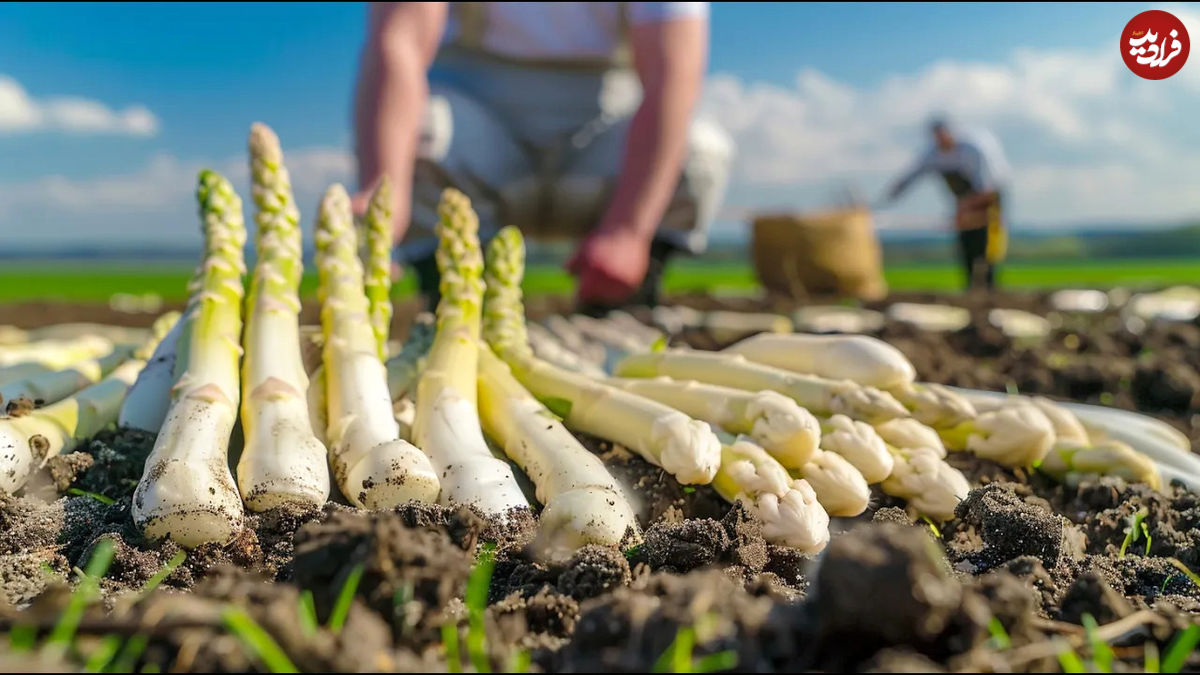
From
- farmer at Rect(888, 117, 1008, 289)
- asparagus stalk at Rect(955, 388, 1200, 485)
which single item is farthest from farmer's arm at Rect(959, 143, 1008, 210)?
asparagus stalk at Rect(955, 388, 1200, 485)

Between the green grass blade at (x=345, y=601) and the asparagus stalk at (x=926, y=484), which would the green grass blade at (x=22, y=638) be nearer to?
the green grass blade at (x=345, y=601)

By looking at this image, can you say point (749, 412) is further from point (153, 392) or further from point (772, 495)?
point (153, 392)

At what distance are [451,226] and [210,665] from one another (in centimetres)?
184

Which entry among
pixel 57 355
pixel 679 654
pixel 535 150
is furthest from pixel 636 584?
pixel 535 150

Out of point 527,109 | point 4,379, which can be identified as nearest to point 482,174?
point 527,109

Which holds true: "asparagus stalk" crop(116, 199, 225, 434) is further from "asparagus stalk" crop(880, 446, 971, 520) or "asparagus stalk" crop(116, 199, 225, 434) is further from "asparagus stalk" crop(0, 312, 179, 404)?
"asparagus stalk" crop(880, 446, 971, 520)

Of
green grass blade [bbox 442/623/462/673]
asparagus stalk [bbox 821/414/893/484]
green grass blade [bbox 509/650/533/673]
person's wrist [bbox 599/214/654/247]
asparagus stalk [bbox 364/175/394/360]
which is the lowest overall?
green grass blade [bbox 509/650/533/673]

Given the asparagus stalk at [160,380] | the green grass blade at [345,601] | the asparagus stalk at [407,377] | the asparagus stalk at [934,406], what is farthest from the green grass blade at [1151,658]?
the asparagus stalk at [160,380]

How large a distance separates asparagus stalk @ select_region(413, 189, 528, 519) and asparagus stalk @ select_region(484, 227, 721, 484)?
0.13 metres

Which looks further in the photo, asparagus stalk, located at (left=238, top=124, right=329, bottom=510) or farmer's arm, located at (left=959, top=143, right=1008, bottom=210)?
farmer's arm, located at (left=959, top=143, right=1008, bottom=210)

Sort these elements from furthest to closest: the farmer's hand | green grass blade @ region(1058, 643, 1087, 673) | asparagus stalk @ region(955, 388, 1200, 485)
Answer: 1. the farmer's hand
2. asparagus stalk @ region(955, 388, 1200, 485)
3. green grass blade @ region(1058, 643, 1087, 673)

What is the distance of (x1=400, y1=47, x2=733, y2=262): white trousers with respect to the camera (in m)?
6.46

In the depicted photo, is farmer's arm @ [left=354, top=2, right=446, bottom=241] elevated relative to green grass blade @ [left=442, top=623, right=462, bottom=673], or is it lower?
elevated

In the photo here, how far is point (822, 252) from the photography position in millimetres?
12477
